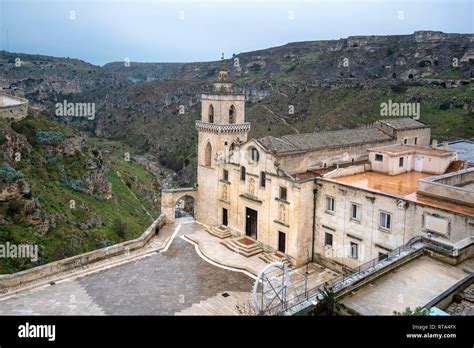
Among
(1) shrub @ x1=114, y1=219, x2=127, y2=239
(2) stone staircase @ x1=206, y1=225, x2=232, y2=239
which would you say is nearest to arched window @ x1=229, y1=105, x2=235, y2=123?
(2) stone staircase @ x1=206, y1=225, x2=232, y2=239

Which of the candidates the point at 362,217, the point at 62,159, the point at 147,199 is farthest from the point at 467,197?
the point at 147,199

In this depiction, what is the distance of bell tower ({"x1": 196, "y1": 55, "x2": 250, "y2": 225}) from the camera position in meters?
36.9

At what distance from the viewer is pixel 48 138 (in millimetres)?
51688

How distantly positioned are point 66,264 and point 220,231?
12.3m

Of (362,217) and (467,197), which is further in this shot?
(362,217)

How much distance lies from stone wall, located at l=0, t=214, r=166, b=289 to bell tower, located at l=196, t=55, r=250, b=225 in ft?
19.7

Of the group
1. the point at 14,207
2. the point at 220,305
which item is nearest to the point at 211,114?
the point at 220,305

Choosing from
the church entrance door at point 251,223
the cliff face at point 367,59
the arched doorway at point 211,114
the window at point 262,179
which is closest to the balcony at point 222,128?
the arched doorway at point 211,114

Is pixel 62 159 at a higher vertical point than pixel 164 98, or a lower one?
lower

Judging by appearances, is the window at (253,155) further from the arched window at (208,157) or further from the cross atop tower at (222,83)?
the cross atop tower at (222,83)
